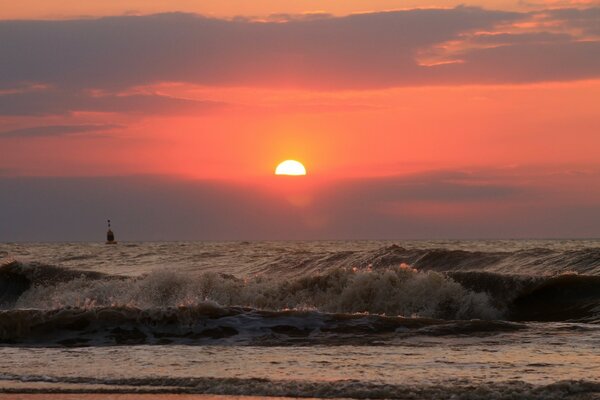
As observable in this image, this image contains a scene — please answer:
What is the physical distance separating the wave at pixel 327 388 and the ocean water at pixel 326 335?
0.08 ft

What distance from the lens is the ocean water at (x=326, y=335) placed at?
11039mm

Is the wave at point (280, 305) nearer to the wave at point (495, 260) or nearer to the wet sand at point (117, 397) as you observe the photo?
the wave at point (495, 260)

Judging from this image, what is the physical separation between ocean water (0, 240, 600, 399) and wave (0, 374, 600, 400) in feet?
0.08

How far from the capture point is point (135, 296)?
25.7m

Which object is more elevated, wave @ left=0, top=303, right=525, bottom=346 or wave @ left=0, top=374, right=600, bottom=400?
wave @ left=0, top=374, right=600, bottom=400

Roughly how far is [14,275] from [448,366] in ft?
80.0

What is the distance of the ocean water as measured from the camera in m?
11.0

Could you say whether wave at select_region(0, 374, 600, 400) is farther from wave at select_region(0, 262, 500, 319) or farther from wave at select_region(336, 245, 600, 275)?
wave at select_region(336, 245, 600, 275)

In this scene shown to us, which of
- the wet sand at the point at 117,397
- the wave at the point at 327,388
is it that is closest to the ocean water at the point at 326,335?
the wave at the point at 327,388

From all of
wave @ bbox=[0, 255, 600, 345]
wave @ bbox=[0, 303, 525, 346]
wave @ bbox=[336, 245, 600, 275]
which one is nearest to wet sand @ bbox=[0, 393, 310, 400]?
wave @ bbox=[0, 303, 525, 346]

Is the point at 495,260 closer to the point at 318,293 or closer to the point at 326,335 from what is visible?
the point at 318,293

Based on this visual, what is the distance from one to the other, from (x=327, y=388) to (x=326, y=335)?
5.35 meters

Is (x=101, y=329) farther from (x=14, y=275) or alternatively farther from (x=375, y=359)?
(x=14, y=275)

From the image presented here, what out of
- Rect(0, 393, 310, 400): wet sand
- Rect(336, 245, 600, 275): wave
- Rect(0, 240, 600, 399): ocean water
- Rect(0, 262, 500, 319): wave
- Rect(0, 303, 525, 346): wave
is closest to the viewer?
Rect(0, 393, 310, 400): wet sand
